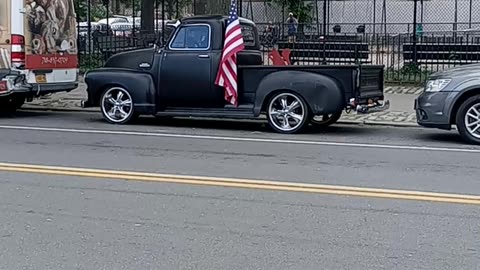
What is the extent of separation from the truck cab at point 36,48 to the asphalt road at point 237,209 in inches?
109

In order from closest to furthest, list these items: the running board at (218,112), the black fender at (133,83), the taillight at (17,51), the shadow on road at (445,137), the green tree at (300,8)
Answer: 1. the shadow on road at (445,137)
2. the running board at (218,112)
3. the black fender at (133,83)
4. the taillight at (17,51)
5. the green tree at (300,8)

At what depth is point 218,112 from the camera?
518 inches

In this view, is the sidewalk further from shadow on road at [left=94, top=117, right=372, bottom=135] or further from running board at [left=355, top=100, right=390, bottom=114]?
running board at [left=355, top=100, right=390, bottom=114]

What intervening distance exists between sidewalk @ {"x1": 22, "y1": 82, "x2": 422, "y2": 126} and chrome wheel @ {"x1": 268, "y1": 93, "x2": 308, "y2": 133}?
78.5 inches

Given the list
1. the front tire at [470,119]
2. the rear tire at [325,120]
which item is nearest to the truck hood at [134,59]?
the rear tire at [325,120]

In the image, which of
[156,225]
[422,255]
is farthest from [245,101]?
[422,255]

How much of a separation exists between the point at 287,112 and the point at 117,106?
3121 millimetres

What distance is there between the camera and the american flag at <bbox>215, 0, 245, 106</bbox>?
1290 centimetres

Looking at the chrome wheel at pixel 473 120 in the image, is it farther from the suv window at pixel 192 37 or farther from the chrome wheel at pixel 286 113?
the suv window at pixel 192 37

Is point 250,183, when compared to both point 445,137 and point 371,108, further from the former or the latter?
point 445,137

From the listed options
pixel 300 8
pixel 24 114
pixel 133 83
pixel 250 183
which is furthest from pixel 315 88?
pixel 300 8

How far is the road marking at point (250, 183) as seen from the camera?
7.68 meters

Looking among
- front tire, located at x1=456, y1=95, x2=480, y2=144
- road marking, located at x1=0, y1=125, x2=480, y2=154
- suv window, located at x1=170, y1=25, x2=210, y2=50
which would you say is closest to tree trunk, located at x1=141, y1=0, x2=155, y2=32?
suv window, located at x1=170, y1=25, x2=210, y2=50

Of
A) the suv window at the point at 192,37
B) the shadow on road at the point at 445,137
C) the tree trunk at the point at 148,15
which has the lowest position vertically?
the shadow on road at the point at 445,137
